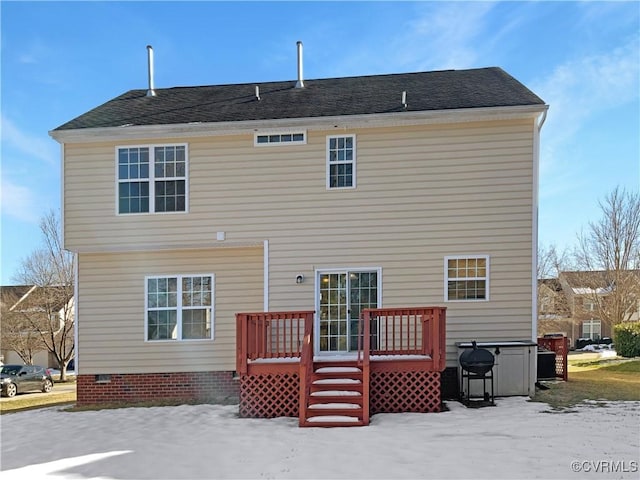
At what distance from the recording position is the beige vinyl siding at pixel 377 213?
392 inches

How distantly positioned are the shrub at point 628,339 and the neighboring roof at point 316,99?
41.5 ft

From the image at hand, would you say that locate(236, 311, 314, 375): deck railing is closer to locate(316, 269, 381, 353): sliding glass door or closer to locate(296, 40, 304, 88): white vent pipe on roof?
locate(316, 269, 381, 353): sliding glass door

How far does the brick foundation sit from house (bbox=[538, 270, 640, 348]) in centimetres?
1901

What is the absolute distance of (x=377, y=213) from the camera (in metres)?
10.2

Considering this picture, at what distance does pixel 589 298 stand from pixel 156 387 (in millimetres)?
22077

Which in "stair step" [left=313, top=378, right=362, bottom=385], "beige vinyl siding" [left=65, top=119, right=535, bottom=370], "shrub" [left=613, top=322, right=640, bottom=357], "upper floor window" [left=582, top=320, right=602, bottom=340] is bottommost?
"upper floor window" [left=582, top=320, right=602, bottom=340]

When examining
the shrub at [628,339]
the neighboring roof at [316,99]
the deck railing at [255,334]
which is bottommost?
the shrub at [628,339]

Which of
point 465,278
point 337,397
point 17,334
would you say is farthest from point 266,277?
point 17,334

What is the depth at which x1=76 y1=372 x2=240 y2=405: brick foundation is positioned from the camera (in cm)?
1057

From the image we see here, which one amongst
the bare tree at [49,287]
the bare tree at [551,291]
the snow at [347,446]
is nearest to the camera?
the snow at [347,446]

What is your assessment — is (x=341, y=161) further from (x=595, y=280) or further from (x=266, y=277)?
(x=595, y=280)

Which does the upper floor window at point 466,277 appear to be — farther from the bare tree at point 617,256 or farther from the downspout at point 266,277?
the bare tree at point 617,256

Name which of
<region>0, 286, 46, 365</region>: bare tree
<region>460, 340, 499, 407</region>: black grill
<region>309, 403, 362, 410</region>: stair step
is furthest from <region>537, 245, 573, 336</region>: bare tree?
<region>0, 286, 46, 365</region>: bare tree

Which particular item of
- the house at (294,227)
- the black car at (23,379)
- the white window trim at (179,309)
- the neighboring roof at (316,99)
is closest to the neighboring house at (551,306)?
the neighboring roof at (316,99)
